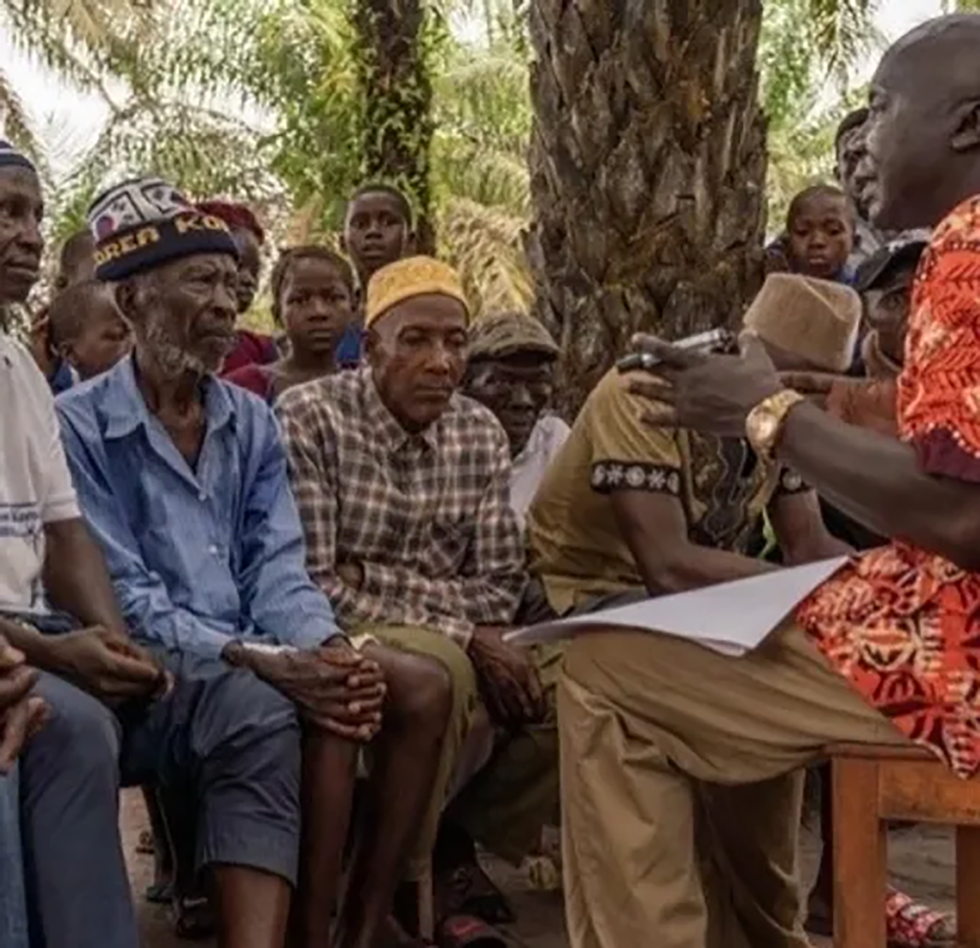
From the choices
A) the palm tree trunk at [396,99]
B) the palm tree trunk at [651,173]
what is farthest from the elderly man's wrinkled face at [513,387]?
the palm tree trunk at [396,99]

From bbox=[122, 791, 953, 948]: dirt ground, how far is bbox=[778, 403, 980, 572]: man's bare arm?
2.02 meters

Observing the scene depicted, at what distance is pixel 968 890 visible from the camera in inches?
129

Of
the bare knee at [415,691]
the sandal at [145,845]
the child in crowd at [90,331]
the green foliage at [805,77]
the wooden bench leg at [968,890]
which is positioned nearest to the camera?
the wooden bench leg at [968,890]

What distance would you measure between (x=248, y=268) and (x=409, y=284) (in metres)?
1.90

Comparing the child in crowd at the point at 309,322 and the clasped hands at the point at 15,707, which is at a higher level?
the child in crowd at the point at 309,322

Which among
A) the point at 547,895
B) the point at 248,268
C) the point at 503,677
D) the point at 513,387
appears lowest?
the point at 547,895

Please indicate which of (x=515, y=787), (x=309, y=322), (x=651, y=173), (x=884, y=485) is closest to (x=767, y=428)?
(x=884, y=485)

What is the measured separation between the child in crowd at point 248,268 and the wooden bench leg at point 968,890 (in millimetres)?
3557

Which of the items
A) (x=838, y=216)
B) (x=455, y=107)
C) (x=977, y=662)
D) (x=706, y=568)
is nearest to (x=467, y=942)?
(x=706, y=568)

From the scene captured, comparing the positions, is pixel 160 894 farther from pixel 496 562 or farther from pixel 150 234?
pixel 150 234

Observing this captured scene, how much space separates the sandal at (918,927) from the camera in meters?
4.43

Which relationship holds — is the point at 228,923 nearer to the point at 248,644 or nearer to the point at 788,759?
the point at 248,644

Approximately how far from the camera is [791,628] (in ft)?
10.2

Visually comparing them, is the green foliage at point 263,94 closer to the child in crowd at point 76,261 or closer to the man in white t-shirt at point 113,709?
the child in crowd at point 76,261
